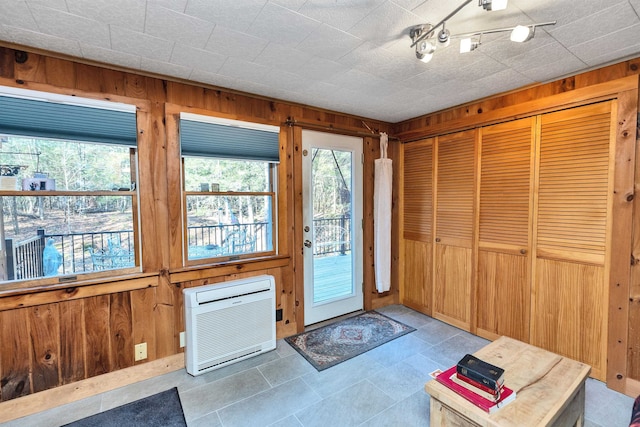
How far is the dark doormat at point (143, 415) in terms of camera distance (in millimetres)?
1840

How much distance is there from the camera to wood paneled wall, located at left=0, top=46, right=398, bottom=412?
192 cm

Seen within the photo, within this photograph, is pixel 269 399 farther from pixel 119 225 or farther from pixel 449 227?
pixel 449 227

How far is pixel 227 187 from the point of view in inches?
106

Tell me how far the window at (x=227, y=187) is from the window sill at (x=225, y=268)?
0.24 ft

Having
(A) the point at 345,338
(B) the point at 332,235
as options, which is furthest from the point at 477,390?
(B) the point at 332,235

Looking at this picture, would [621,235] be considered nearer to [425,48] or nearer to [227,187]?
[425,48]

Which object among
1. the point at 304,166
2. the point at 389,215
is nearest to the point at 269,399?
the point at 304,166

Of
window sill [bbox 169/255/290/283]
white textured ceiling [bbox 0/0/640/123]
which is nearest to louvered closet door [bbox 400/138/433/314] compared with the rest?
white textured ceiling [bbox 0/0/640/123]

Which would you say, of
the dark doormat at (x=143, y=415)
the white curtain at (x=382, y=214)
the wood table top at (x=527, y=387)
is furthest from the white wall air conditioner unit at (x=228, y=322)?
the wood table top at (x=527, y=387)

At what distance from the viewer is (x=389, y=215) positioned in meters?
3.58

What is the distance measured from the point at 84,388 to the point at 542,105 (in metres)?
4.08

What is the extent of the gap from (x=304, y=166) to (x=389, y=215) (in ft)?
4.01

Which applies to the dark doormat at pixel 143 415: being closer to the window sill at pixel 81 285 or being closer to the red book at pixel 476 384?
the window sill at pixel 81 285

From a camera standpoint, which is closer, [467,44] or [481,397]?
[481,397]
